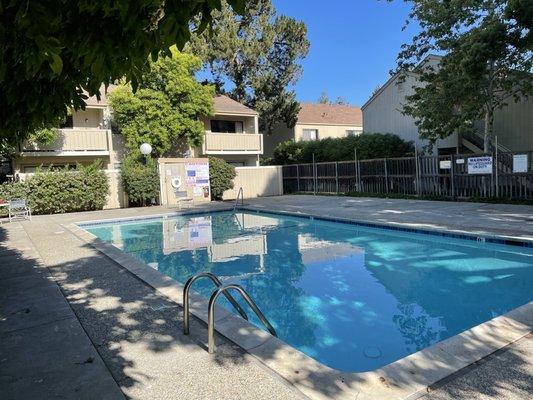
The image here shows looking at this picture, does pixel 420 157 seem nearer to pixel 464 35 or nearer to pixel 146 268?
pixel 464 35

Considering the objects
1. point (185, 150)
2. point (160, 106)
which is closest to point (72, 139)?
point (160, 106)

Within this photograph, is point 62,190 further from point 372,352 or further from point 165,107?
point 372,352

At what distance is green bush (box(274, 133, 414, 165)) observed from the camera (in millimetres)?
22016

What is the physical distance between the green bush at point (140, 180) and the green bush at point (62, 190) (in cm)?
99

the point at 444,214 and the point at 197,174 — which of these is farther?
the point at 197,174

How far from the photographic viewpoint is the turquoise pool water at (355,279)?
17.5ft

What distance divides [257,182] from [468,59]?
13.0 meters

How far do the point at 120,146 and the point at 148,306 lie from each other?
1930cm

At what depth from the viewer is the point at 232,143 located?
1005 inches

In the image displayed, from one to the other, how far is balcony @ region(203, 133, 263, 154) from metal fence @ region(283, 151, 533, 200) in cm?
316

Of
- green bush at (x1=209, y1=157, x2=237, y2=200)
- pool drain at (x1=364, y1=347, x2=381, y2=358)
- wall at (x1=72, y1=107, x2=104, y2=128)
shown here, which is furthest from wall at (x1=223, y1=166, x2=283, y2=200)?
pool drain at (x1=364, y1=347, x2=381, y2=358)

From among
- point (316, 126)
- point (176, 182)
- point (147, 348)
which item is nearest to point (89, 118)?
point (176, 182)

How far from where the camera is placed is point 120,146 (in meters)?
22.8

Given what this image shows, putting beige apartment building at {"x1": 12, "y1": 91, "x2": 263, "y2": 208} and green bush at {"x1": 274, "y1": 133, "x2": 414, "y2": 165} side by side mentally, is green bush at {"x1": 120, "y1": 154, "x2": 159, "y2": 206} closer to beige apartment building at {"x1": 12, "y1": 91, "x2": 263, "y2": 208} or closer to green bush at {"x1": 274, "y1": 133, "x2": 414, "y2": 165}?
beige apartment building at {"x1": 12, "y1": 91, "x2": 263, "y2": 208}
